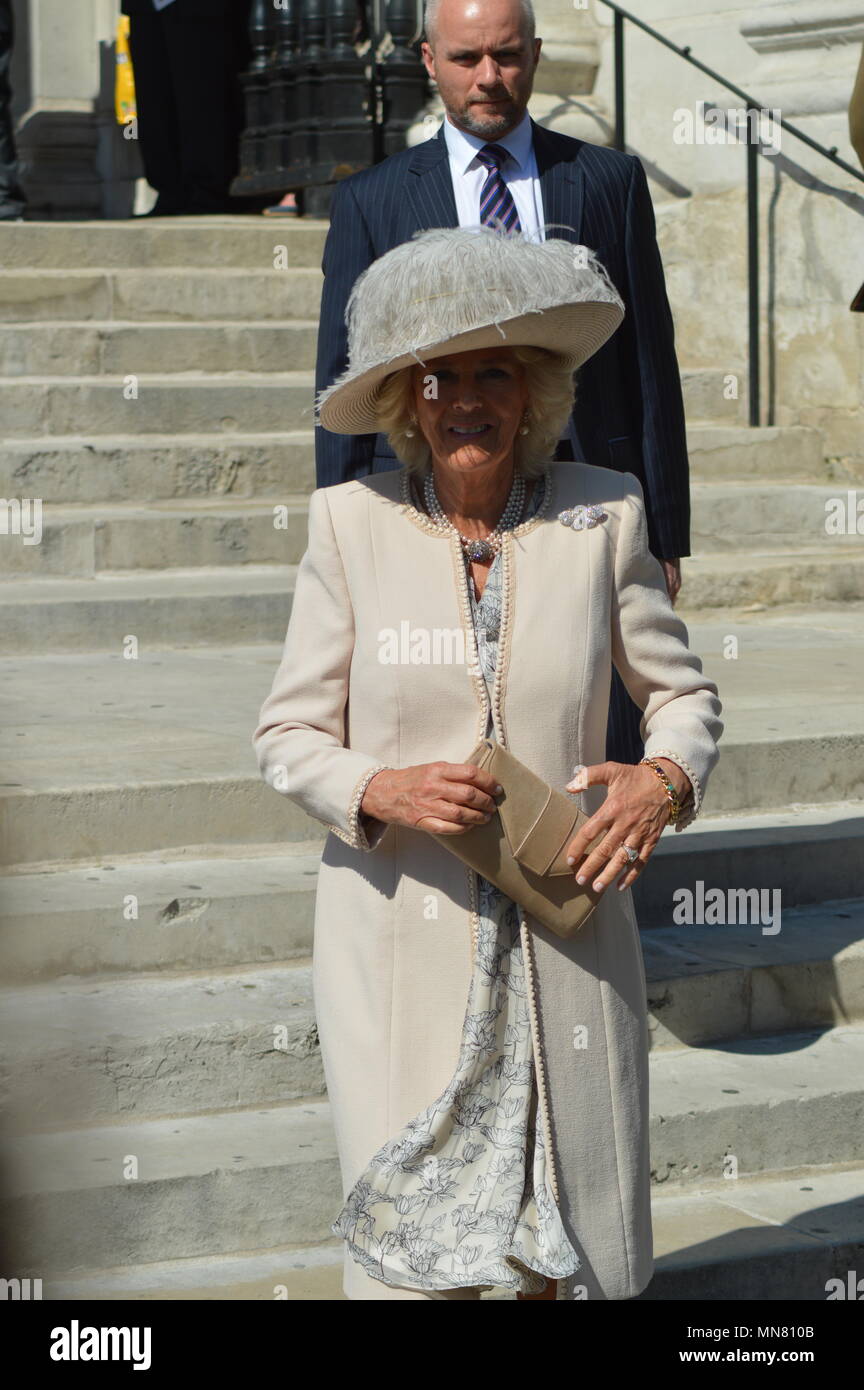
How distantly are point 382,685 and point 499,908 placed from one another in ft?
1.18

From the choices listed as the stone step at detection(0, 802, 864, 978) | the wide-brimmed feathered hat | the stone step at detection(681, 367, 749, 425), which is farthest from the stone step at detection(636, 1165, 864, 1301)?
the stone step at detection(681, 367, 749, 425)

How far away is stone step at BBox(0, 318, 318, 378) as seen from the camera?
809 cm

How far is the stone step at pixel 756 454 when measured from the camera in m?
8.65

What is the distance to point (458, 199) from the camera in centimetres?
408

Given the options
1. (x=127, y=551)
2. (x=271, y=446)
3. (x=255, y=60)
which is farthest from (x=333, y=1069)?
(x=255, y=60)

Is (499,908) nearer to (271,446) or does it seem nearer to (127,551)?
(127,551)

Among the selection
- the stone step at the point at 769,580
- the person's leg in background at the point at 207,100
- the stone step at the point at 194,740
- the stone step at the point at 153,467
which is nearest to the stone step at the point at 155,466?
the stone step at the point at 153,467

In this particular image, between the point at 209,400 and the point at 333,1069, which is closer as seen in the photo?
the point at 333,1069

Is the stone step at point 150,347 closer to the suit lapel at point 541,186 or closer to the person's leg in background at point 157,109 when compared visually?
the person's leg in background at point 157,109

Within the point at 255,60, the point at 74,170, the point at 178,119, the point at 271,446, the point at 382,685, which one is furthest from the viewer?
the point at 74,170

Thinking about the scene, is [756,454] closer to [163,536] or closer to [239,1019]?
[163,536]

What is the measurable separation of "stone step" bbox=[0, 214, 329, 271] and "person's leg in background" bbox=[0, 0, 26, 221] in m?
1.13

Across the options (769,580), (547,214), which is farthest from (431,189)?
(769,580)

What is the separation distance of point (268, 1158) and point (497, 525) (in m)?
1.53
